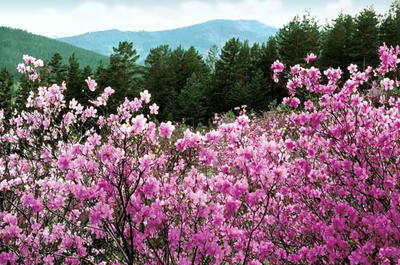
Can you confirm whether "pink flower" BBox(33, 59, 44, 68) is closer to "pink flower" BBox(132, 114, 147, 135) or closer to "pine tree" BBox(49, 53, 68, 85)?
"pink flower" BBox(132, 114, 147, 135)

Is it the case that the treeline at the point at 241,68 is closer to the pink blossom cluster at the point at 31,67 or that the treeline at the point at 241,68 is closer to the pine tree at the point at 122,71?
the pine tree at the point at 122,71

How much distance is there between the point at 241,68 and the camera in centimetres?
3928

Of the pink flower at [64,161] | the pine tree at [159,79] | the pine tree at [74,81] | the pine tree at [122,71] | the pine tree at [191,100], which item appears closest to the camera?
the pink flower at [64,161]

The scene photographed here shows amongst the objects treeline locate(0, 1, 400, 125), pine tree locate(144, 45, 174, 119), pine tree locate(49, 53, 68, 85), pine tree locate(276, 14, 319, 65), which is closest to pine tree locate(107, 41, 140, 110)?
treeline locate(0, 1, 400, 125)

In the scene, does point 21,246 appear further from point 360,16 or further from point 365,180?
point 360,16

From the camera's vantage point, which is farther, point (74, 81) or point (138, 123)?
point (74, 81)

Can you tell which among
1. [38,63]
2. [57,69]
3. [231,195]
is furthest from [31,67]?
[57,69]

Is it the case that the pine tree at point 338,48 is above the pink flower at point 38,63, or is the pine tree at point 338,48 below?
above

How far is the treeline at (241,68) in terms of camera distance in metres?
36.6

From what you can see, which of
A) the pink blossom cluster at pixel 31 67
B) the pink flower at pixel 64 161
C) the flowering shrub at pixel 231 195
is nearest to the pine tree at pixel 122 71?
the pink blossom cluster at pixel 31 67

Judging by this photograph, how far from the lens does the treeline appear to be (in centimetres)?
3656

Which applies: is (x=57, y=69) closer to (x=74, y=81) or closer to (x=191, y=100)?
(x=74, y=81)

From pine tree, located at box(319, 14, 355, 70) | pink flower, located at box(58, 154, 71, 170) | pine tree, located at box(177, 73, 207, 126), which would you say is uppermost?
pine tree, located at box(319, 14, 355, 70)

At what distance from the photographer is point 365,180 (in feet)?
11.5
